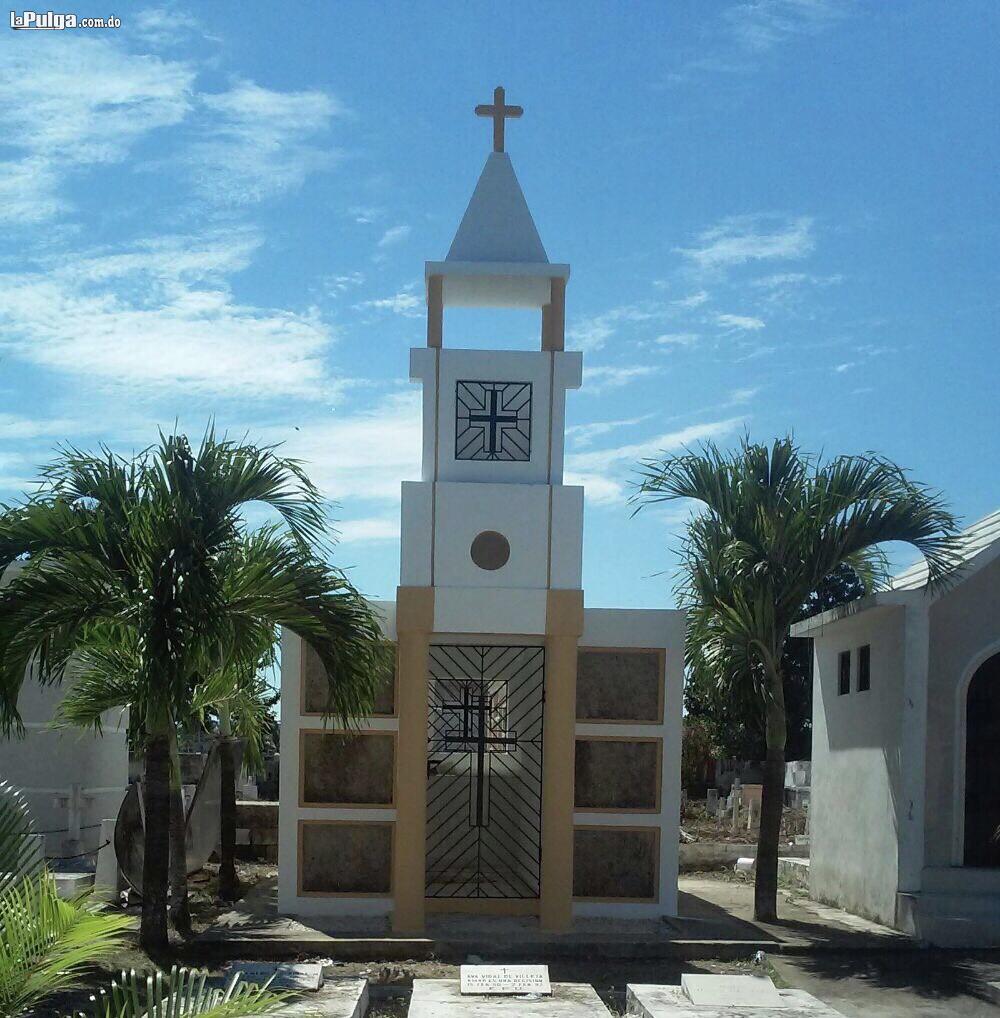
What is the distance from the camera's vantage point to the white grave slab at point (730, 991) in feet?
34.9

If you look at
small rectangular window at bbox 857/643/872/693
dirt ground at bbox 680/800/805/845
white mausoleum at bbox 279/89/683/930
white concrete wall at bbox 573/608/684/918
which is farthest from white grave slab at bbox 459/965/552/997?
dirt ground at bbox 680/800/805/845

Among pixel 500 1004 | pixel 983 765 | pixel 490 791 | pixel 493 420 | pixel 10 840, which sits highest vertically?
pixel 493 420

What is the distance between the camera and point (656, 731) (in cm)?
1557

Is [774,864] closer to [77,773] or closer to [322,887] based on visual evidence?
[322,887]

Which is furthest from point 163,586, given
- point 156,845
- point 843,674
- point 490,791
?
point 843,674

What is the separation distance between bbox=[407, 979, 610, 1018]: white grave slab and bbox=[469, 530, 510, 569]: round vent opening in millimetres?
5005

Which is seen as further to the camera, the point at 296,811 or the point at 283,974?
the point at 296,811

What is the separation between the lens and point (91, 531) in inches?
462

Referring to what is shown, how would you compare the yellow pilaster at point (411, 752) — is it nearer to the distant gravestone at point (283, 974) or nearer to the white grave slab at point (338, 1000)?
the white grave slab at point (338, 1000)

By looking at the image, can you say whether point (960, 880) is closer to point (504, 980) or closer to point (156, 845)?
point (504, 980)

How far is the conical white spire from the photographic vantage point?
15.9m

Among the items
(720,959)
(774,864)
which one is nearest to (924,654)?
(774,864)

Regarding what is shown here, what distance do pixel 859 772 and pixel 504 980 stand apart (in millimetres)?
7301

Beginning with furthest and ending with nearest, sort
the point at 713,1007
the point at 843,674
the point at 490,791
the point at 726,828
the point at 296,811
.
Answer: the point at 726,828
the point at 843,674
the point at 490,791
the point at 296,811
the point at 713,1007
